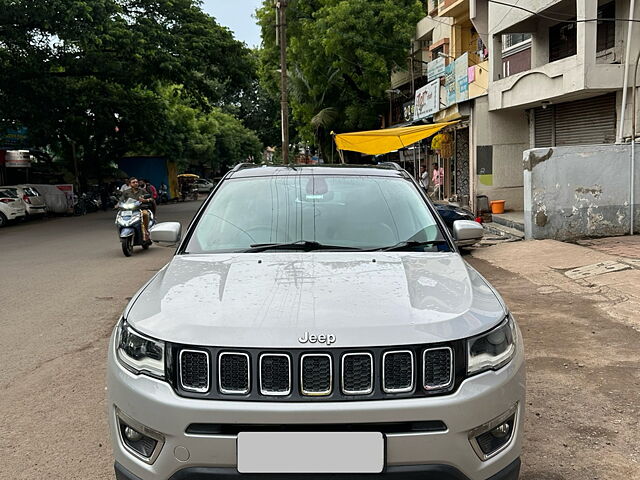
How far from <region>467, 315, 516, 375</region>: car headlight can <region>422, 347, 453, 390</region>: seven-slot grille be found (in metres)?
0.09

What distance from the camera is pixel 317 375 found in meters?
→ 2.19

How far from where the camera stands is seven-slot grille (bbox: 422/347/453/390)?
7.29ft

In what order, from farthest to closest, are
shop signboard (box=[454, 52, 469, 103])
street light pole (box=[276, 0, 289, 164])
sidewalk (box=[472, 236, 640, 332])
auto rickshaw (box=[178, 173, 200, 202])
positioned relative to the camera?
auto rickshaw (box=[178, 173, 200, 202]) < street light pole (box=[276, 0, 289, 164]) < shop signboard (box=[454, 52, 469, 103]) < sidewalk (box=[472, 236, 640, 332])

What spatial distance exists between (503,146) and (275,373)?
53.3ft

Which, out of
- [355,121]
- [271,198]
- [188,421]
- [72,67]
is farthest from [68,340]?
[355,121]

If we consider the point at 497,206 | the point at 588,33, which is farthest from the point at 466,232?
the point at 497,206

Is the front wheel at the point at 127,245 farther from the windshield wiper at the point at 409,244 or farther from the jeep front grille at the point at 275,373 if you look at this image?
the jeep front grille at the point at 275,373

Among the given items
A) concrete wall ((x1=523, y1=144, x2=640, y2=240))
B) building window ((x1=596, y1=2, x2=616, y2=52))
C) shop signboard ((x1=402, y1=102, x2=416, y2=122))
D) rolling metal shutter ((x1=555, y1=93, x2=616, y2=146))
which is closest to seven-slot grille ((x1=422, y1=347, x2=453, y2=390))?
concrete wall ((x1=523, y1=144, x2=640, y2=240))

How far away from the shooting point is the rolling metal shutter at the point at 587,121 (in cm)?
1350

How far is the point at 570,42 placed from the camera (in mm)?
15164

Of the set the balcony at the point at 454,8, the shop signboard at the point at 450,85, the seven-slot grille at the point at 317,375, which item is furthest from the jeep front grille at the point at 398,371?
the balcony at the point at 454,8

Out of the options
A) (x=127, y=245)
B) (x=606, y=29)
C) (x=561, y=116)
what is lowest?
(x=127, y=245)

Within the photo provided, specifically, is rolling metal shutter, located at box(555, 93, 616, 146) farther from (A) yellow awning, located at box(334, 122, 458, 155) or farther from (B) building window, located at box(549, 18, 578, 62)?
(A) yellow awning, located at box(334, 122, 458, 155)

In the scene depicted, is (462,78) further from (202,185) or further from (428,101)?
(202,185)
